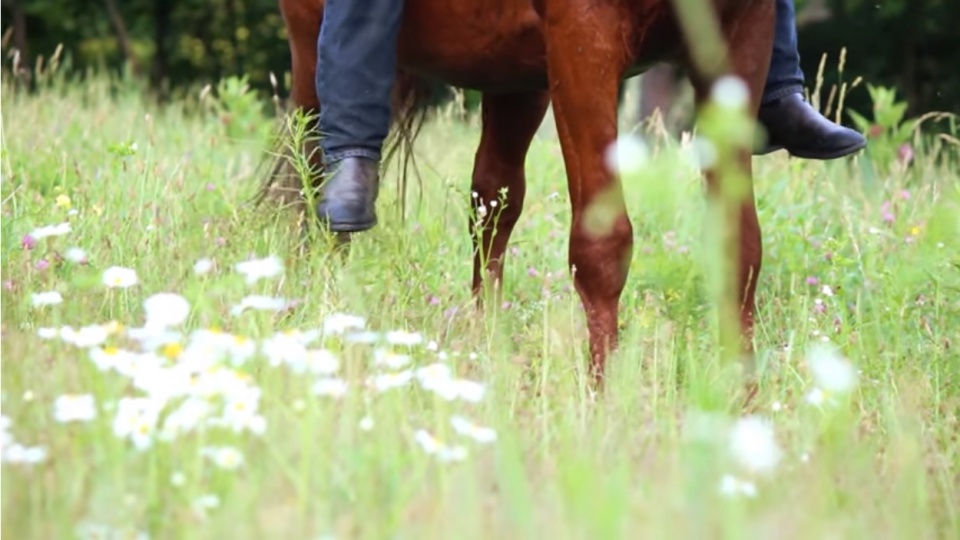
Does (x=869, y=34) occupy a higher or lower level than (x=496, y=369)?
higher

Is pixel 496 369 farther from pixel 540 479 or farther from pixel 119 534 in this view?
pixel 119 534

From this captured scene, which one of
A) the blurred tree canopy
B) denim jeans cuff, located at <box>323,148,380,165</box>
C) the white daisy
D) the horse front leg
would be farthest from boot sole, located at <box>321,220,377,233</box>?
the blurred tree canopy

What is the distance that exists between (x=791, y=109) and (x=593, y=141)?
876mm

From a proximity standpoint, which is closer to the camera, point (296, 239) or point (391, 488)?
point (391, 488)

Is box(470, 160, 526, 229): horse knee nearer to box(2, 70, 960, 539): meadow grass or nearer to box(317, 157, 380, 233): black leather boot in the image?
box(2, 70, 960, 539): meadow grass

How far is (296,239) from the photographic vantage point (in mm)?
5000

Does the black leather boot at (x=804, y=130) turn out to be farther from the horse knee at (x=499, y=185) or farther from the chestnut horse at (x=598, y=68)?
the horse knee at (x=499, y=185)

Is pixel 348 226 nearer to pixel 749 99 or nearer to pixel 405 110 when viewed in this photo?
pixel 405 110

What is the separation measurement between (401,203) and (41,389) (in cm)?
264

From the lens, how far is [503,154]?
5.07m

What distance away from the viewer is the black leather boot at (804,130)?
437 centimetres

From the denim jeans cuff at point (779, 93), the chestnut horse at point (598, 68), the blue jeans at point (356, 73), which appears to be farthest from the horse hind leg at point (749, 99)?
the blue jeans at point (356, 73)

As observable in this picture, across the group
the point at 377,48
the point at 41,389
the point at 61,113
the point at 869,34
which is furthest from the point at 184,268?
the point at 869,34

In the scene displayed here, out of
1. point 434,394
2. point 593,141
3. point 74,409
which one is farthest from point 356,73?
point 74,409
